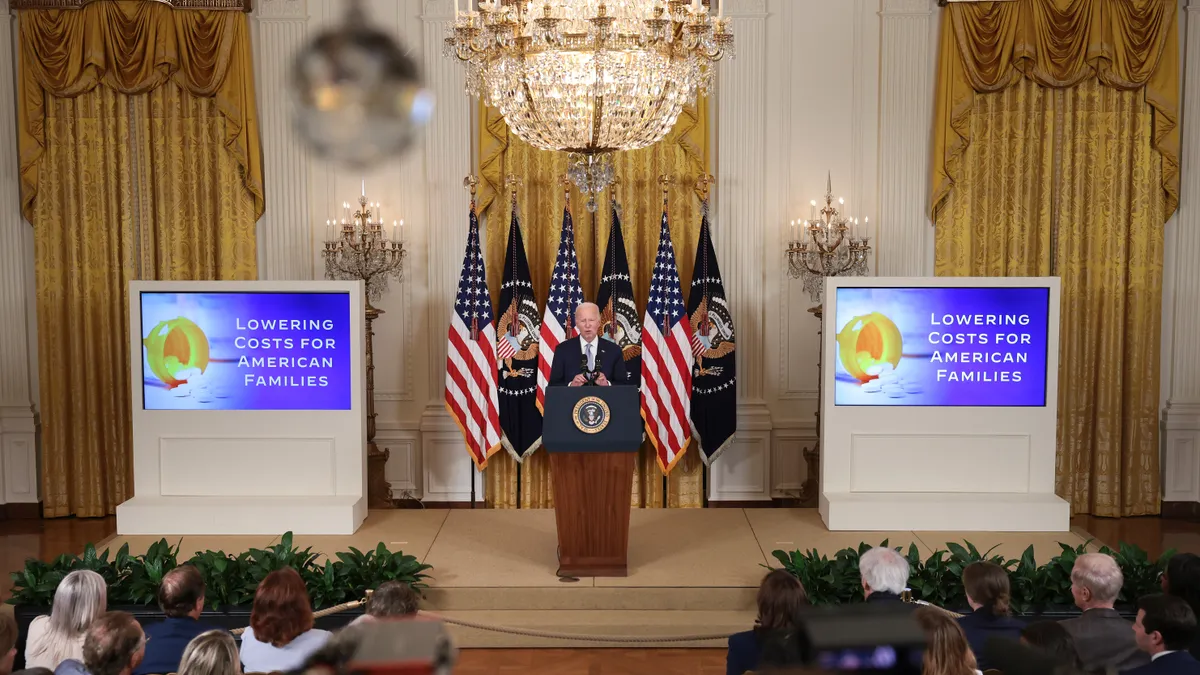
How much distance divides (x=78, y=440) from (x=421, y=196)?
11.5 feet

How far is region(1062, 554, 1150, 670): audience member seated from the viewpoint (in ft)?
11.9

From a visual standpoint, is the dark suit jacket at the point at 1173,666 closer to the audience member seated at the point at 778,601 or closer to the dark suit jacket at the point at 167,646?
the audience member seated at the point at 778,601

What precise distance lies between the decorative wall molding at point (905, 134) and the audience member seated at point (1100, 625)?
183 inches

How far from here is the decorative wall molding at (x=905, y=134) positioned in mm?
8281

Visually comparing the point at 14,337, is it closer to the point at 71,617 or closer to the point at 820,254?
the point at 71,617

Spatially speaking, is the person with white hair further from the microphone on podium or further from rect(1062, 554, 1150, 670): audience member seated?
the microphone on podium

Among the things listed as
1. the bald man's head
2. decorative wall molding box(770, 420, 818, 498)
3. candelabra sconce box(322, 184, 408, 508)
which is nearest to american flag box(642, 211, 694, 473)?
decorative wall molding box(770, 420, 818, 498)

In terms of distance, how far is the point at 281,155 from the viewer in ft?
27.6

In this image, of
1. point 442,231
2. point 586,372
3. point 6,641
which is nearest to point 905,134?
point 586,372

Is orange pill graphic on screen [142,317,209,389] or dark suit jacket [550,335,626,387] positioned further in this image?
orange pill graphic on screen [142,317,209,389]

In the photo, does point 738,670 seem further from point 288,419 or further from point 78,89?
point 78,89

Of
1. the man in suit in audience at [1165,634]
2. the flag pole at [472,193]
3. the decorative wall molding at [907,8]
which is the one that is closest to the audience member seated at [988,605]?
the man in suit in audience at [1165,634]

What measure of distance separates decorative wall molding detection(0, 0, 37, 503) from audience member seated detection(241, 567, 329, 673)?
592 centimetres

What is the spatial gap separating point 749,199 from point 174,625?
5.77 m
